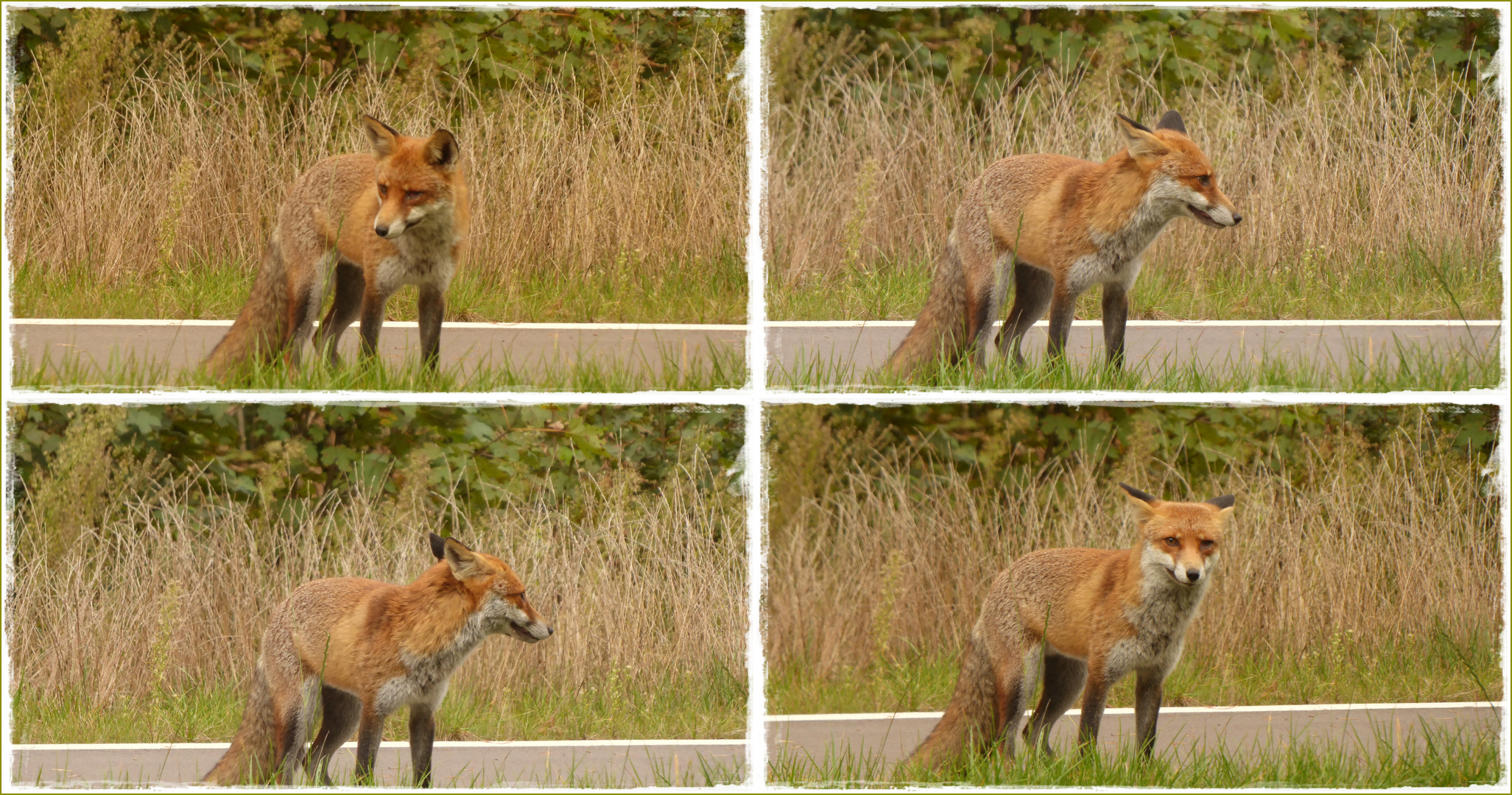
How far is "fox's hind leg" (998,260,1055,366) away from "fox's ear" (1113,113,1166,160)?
1.92ft

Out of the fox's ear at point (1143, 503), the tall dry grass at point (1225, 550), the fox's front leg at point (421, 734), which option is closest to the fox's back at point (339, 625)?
the fox's front leg at point (421, 734)

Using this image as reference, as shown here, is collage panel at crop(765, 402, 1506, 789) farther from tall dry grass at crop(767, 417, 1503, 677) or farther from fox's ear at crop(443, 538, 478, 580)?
fox's ear at crop(443, 538, 478, 580)

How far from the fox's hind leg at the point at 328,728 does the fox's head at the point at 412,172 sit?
5.97 ft

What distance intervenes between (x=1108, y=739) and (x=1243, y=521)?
137 centimetres

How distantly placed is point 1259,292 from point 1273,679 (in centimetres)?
175

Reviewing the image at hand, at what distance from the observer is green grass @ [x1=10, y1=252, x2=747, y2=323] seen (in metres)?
5.63

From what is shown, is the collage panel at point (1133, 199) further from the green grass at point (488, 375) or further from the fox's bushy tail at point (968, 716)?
Answer: the fox's bushy tail at point (968, 716)

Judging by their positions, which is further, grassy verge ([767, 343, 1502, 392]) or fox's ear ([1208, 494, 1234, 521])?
grassy verge ([767, 343, 1502, 392])

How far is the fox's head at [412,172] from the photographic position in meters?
5.02

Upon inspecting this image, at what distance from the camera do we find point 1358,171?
6.25 meters

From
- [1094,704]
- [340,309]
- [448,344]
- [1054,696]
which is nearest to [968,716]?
[1054,696]

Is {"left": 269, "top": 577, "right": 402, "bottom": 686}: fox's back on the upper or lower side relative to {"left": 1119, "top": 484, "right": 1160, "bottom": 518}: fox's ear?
lower

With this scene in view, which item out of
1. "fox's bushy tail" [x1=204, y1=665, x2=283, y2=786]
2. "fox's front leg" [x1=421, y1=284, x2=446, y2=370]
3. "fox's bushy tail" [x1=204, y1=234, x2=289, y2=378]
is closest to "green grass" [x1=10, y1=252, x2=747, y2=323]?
"fox's bushy tail" [x1=204, y1=234, x2=289, y2=378]

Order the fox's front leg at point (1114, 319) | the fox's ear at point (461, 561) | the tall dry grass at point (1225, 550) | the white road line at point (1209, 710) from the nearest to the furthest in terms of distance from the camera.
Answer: the fox's ear at point (461, 561) < the fox's front leg at point (1114, 319) < the white road line at point (1209, 710) < the tall dry grass at point (1225, 550)
